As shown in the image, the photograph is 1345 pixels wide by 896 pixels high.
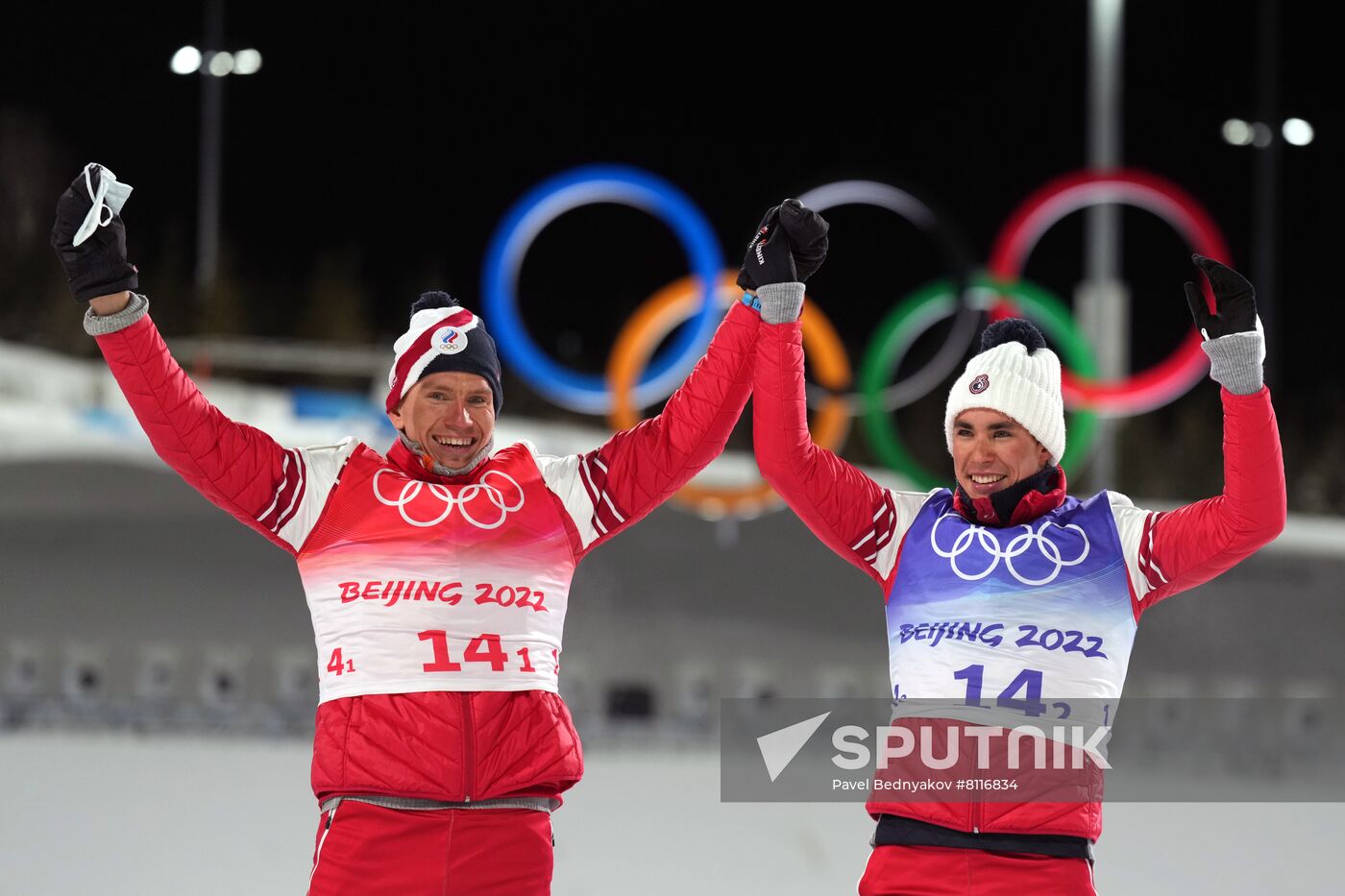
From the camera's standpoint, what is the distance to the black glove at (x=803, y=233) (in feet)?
11.0

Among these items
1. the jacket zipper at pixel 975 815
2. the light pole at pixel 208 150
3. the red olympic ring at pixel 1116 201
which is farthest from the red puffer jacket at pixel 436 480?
the light pole at pixel 208 150

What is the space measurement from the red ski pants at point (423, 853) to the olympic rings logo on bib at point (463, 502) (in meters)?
0.58

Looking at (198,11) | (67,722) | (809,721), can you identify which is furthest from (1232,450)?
(198,11)

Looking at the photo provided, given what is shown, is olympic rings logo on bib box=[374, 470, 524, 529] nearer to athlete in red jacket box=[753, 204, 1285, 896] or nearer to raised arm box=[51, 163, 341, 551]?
raised arm box=[51, 163, 341, 551]

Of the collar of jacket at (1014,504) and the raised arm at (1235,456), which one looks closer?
the raised arm at (1235,456)

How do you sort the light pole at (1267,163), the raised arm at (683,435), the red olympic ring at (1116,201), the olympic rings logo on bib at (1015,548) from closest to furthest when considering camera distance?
the olympic rings logo on bib at (1015,548) → the raised arm at (683,435) → the red olympic ring at (1116,201) → the light pole at (1267,163)

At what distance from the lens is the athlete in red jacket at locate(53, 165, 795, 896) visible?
316cm

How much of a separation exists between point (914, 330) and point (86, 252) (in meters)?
6.98

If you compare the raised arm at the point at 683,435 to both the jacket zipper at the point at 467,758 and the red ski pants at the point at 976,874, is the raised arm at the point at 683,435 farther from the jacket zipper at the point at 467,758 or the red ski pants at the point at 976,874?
the red ski pants at the point at 976,874

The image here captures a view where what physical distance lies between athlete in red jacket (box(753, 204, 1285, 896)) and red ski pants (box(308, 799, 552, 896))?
2.28 ft

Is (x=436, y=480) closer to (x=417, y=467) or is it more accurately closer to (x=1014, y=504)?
(x=417, y=467)

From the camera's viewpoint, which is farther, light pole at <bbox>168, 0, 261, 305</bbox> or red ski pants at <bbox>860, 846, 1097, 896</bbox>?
light pole at <bbox>168, 0, 261, 305</bbox>

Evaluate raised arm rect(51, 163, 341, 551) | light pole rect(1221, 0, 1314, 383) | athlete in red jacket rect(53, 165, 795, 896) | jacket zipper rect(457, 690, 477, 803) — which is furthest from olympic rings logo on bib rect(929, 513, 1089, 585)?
light pole rect(1221, 0, 1314, 383)

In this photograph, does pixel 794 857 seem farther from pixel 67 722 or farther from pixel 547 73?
pixel 547 73
